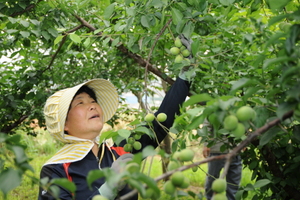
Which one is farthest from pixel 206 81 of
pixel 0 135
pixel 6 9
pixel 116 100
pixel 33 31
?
pixel 0 135

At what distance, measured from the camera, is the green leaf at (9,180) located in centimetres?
61

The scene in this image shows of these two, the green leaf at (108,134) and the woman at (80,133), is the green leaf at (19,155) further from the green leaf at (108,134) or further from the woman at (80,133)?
the woman at (80,133)

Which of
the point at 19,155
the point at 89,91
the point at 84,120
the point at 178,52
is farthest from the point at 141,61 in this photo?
the point at 19,155

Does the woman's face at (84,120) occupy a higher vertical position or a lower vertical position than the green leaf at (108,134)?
lower

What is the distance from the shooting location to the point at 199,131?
1.43 meters

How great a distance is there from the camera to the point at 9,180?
0.62 meters

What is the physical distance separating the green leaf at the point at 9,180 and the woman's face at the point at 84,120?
122 cm

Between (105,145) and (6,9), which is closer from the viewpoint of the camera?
(105,145)

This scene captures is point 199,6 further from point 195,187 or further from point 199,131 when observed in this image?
point 195,187

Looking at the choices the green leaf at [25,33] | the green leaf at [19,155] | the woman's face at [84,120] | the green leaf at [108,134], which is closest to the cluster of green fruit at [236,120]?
the green leaf at [19,155]

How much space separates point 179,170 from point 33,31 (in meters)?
1.73

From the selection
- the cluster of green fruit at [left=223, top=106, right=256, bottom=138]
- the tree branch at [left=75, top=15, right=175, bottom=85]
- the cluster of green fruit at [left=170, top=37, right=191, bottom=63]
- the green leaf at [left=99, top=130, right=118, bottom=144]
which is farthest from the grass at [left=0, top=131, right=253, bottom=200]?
the cluster of green fruit at [left=223, top=106, right=256, bottom=138]

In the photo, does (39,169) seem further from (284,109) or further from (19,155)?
Answer: (284,109)

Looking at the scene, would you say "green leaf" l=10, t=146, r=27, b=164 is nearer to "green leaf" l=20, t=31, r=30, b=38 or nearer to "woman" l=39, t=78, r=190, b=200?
"woman" l=39, t=78, r=190, b=200
